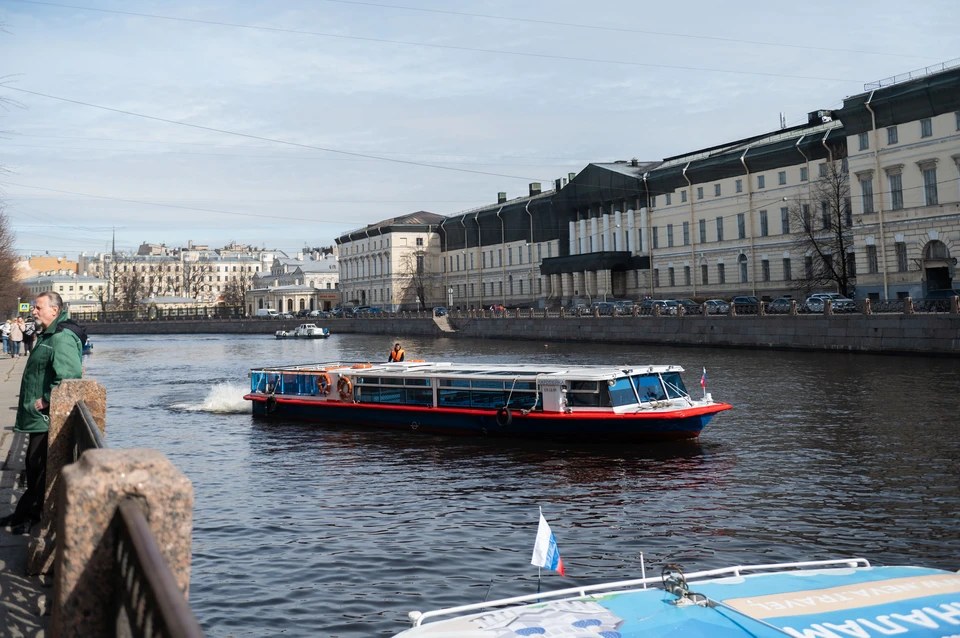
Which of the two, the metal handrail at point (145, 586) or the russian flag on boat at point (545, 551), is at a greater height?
the metal handrail at point (145, 586)

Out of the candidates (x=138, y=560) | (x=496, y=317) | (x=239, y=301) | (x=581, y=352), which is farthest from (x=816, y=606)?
(x=239, y=301)

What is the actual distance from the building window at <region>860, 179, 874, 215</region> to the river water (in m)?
25.0

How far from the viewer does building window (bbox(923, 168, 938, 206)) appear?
47562 mm

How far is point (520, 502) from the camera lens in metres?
15.7

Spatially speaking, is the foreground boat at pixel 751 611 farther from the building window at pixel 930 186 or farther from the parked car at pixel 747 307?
the building window at pixel 930 186

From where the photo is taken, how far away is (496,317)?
250 feet

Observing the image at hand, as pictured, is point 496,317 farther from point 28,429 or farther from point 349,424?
point 28,429

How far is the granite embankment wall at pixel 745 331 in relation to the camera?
37.5 m

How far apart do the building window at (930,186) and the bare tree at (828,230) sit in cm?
563

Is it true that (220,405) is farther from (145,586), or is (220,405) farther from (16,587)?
(145,586)

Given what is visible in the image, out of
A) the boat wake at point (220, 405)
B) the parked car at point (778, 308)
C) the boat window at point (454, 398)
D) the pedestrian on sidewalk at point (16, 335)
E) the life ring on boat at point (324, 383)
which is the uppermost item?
the pedestrian on sidewalk at point (16, 335)

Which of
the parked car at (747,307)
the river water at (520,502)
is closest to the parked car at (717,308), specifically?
the parked car at (747,307)

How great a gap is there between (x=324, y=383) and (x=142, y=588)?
24219mm

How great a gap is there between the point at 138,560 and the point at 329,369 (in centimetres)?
2530
